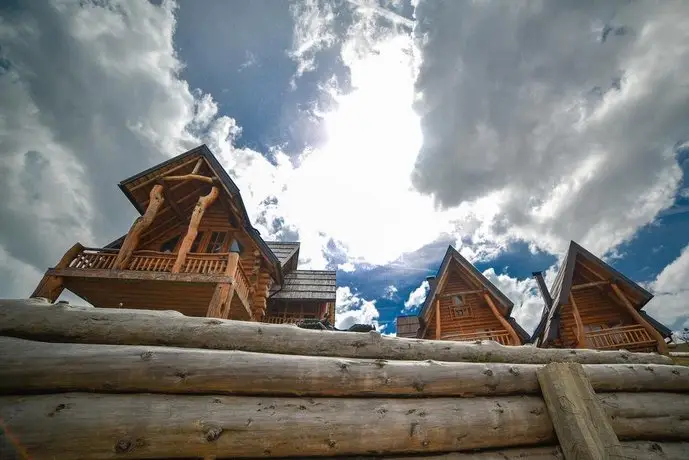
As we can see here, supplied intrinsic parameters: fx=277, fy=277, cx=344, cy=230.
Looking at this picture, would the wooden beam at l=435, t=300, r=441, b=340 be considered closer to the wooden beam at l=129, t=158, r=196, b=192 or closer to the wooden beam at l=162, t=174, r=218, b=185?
the wooden beam at l=162, t=174, r=218, b=185

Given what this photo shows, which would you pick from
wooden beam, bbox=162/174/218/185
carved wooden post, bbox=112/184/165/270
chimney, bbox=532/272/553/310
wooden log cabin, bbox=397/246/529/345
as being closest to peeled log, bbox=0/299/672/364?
carved wooden post, bbox=112/184/165/270

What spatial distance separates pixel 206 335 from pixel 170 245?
13.0m

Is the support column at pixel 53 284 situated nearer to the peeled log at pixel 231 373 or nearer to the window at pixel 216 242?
the window at pixel 216 242

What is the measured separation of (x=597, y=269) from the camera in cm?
1348

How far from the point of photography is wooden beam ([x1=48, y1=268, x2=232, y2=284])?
8820 mm

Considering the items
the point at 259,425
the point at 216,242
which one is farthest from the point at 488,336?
the point at 216,242

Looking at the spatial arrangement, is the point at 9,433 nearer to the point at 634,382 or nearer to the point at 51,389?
the point at 51,389

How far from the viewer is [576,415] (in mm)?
2561

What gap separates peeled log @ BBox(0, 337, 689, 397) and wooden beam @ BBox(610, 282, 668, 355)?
12973 mm

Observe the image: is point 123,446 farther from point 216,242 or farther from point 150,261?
point 216,242

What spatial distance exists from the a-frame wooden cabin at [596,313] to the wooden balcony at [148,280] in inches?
534

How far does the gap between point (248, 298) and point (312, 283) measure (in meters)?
4.22

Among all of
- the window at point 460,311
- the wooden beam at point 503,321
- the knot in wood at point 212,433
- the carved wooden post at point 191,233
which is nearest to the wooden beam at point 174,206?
the carved wooden post at point 191,233

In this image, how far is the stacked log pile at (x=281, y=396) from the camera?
1.89 meters
